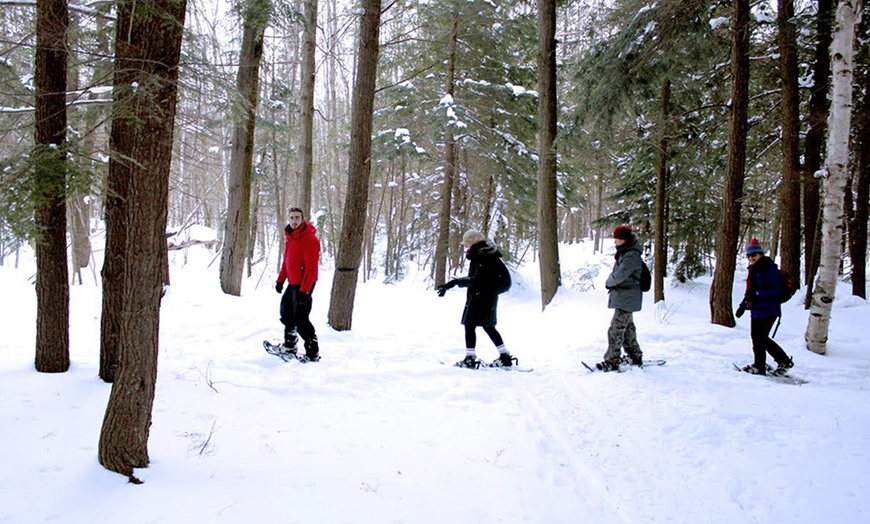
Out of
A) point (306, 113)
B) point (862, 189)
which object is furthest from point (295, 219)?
point (862, 189)

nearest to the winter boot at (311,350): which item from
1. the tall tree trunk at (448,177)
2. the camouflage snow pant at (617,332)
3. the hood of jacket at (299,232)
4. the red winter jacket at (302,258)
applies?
the red winter jacket at (302,258)

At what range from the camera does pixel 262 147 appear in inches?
629

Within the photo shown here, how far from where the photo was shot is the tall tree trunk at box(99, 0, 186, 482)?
9.61ft

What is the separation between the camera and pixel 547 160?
10602 mm

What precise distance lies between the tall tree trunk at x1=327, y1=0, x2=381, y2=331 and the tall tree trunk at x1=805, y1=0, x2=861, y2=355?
653 cm

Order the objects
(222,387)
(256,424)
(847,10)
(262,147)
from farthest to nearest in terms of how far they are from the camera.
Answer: (262,147) < (847,10) < (222,387) < (256,424)

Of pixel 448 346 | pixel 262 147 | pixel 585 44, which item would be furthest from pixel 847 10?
pixel 262 147

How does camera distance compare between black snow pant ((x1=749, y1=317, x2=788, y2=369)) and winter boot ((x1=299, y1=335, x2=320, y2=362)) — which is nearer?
black snow pant ((x1=749, y1=317, x2=788, y2=369))

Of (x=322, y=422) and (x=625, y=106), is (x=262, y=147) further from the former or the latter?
(x=322, y=422)

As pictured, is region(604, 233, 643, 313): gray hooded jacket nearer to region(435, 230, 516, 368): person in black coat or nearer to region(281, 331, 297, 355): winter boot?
region(435, 230, 516, 368): person in black coat

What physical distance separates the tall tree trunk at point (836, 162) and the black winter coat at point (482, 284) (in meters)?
4.71

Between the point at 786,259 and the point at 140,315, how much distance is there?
1228cm

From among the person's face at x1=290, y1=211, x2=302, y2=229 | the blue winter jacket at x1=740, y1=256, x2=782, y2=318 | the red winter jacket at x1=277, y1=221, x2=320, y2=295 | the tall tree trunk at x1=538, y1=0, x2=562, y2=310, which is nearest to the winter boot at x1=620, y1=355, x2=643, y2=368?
the blue winter jacket at x1=740, y1=256, x2=782, y2=318

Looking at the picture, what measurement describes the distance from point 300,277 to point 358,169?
7.60 feet
